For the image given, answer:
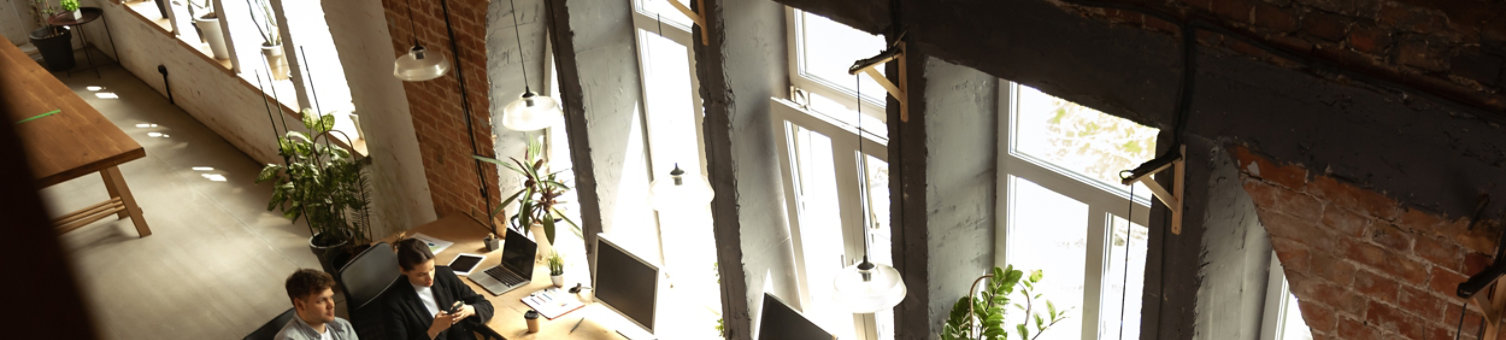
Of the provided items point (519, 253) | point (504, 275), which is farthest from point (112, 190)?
point (519, 253)

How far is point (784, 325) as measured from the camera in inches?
199

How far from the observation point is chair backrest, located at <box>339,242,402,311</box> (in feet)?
20.1

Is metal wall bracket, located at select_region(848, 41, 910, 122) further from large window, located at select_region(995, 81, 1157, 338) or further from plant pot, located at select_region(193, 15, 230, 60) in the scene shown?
plant pot, located at select_region(193, 15, 230, 60)

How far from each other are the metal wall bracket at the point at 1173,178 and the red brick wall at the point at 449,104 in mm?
3565

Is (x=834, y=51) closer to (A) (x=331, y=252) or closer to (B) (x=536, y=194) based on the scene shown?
(B) (x=536, y=194)

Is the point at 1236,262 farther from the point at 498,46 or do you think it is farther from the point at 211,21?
the point at 211,21

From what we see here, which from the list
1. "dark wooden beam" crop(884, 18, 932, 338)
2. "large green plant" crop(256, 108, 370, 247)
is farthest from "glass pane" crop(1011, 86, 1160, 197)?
"large green plant" crop(256, 108, 370, 247)

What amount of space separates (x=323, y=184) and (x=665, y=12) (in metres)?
3.25

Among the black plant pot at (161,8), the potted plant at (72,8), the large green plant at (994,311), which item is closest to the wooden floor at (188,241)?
the black plant pot at (161,8)

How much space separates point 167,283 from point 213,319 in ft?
2.60

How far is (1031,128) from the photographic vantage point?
4.22 meters

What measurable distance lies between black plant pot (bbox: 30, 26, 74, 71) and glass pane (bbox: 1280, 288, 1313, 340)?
12.4m

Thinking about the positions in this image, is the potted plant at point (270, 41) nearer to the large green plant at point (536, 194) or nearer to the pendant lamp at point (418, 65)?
the large green plant at point (536, 194)

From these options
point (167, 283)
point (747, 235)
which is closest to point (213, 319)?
point (167, 283)
